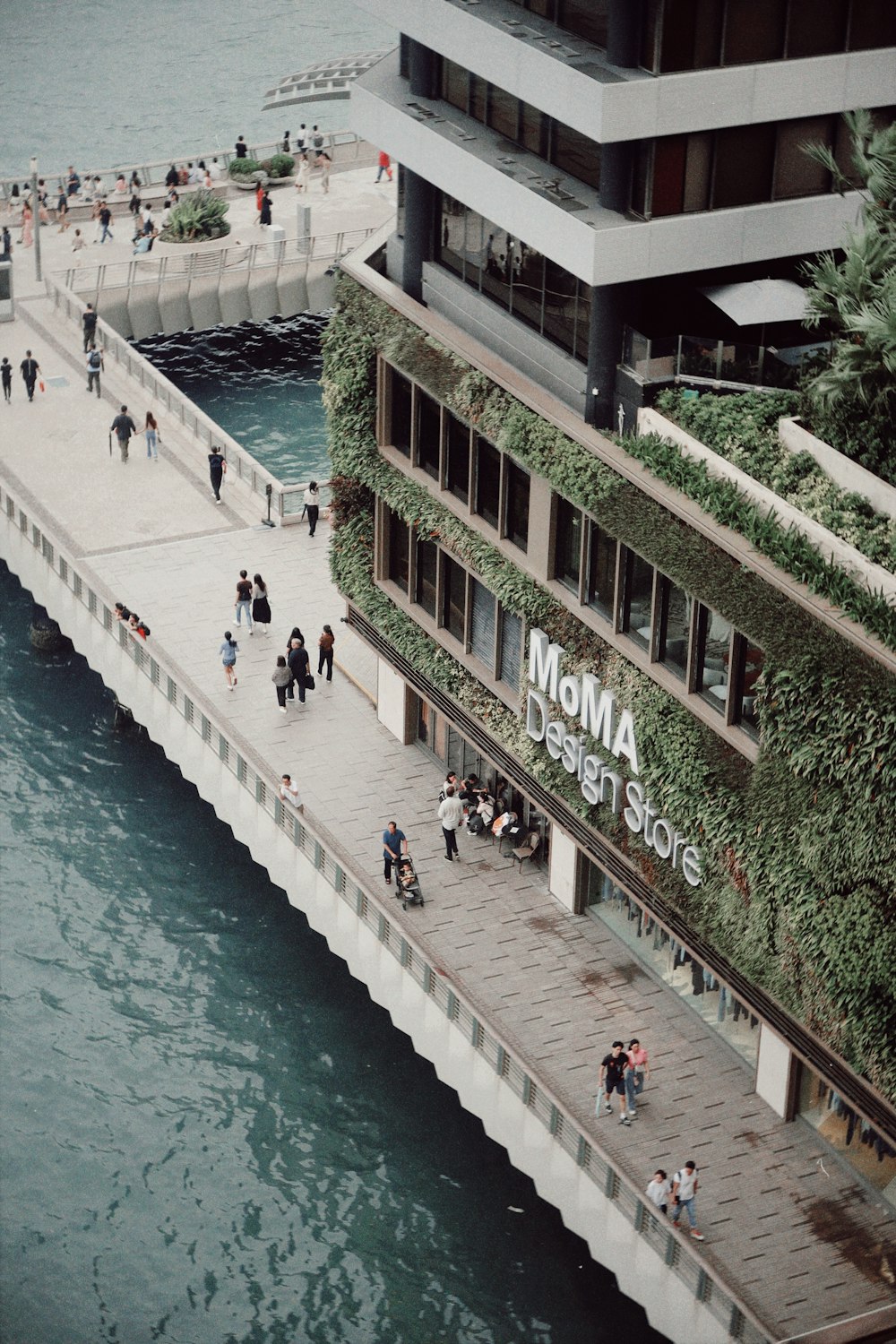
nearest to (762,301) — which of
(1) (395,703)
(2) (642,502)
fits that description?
(2) (642,502)

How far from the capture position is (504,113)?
4338 centimetres

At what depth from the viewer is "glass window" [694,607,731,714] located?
38844mm

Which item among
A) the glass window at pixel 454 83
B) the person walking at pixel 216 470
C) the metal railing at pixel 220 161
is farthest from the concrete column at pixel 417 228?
the metal railing at pixel 220 161

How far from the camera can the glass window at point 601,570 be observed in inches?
1628

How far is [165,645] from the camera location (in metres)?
57.1

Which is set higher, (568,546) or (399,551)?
(568,546)

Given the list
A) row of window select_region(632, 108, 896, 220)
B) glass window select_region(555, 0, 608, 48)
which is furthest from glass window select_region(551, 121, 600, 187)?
glass window select_region(555, 0, 608, 48)

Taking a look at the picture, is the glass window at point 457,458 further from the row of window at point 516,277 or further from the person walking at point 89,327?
the person walking at point 89,327

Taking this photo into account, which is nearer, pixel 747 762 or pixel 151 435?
pixel 747 762

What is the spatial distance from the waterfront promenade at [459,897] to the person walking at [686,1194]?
12.4 inches

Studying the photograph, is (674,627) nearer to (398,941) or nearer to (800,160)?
(800,160)

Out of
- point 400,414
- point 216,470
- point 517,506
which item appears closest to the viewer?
point 517,506

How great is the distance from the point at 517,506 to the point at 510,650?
12.5ft

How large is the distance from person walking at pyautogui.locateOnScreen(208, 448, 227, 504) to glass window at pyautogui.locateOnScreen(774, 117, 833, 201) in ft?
88.9
